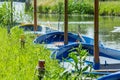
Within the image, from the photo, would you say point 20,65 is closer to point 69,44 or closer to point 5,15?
point 69,44

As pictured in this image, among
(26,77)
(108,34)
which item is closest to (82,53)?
(26,77)

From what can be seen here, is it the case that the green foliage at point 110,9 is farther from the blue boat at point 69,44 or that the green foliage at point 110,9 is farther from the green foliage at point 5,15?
the blue boat at point 69,44

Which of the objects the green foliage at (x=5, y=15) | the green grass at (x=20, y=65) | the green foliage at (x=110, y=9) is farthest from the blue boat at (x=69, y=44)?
the green foliage at (x=110, y=9)

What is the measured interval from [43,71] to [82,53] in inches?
24.9

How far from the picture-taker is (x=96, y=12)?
411 inches

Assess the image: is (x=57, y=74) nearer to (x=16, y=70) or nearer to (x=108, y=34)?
(x=16, y=70)

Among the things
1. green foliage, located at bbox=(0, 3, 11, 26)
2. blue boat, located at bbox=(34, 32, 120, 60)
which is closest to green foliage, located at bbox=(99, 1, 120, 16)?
green foliage, located at bbox=(0, 3, 11, 26)

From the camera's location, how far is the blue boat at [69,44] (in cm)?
1185

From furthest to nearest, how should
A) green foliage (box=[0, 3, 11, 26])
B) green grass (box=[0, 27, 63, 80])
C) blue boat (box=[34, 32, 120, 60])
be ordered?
green foliage (box=[0, 3, 11, 26])
blue boat (box=[34, 32, 120, 60])
green grass (box=[0, 27, 63, 80])

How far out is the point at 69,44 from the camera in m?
12.2

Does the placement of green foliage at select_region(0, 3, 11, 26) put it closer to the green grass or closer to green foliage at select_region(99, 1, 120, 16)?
the green grass

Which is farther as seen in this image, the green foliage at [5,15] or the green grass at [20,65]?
the green foliage at [5,15]

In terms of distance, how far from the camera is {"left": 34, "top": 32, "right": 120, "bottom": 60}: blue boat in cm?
1185

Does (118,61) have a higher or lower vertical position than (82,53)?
lower
